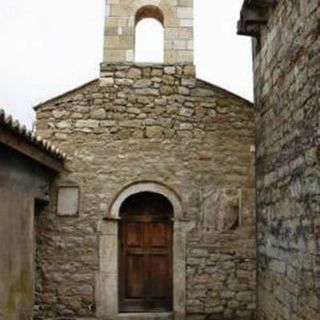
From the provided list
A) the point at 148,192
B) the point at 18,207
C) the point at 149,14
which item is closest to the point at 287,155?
the point at 18,207

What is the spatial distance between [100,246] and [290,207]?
3.96 m

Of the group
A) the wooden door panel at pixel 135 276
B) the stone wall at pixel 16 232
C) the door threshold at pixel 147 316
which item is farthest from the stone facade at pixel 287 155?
the wooden door panel at pixel 135 276

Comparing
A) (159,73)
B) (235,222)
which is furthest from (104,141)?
(235,222)

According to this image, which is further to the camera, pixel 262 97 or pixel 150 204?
pixel 150 204

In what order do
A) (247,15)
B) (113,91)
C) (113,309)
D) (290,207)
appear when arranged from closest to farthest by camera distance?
(290,207) < (247,15) < (113,309) < (113,91)

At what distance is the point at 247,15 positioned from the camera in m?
5.19

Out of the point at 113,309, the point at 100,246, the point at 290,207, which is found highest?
the point at 290,207

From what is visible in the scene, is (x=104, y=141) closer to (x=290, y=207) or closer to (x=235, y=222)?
(x=235, y=222)

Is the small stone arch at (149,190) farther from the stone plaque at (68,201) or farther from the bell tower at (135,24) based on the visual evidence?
the bell tower at (135,24)

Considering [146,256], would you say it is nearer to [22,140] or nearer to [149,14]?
[22,140]

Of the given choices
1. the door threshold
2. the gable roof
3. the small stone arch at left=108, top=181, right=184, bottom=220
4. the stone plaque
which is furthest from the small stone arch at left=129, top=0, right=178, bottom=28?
the door threshold

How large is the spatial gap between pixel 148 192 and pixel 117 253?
1.02m

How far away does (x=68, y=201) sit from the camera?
301 inches

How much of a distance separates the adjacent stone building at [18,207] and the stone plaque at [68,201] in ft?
2.55
